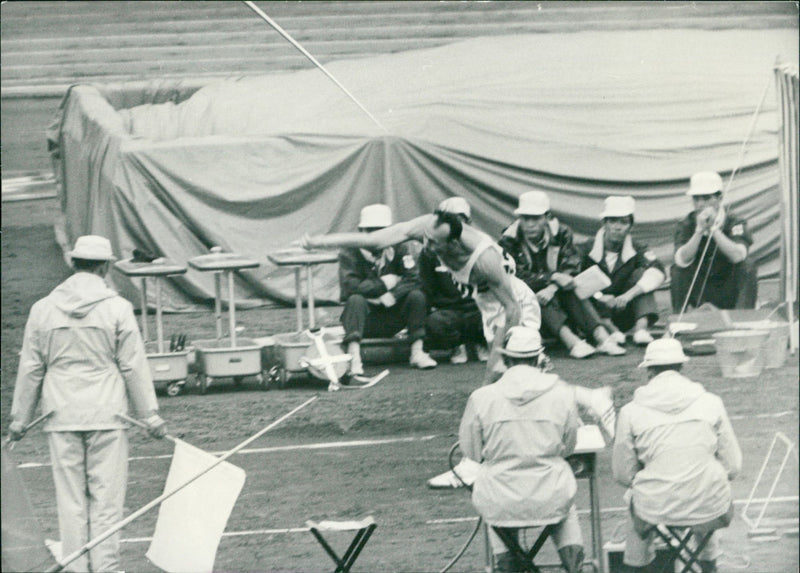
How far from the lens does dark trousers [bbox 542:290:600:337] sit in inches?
278

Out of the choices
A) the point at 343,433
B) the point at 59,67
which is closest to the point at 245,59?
the point at 59,67

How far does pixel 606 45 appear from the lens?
6922 mm

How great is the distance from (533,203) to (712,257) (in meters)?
0.96

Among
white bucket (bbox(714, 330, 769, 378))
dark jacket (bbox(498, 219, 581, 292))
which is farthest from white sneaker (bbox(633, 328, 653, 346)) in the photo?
dark jacket (bbox(498, 219, 581, 292))

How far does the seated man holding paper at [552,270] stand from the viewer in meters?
7.05

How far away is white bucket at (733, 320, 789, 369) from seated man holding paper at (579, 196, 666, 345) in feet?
1.67

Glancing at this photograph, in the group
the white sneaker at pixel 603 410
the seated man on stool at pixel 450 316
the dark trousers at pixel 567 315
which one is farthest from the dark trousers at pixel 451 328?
the white sneaker at pixel 603 410

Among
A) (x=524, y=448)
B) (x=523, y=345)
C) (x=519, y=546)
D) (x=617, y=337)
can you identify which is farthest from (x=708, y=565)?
(x=617, y=337)

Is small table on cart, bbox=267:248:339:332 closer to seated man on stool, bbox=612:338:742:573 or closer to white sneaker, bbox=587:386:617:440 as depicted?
white sneaker, bbox=587:386:617:440

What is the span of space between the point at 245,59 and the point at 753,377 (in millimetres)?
2958

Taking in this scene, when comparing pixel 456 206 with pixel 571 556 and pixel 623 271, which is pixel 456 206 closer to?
pixel 623 271

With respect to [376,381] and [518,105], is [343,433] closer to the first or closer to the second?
[376,381]

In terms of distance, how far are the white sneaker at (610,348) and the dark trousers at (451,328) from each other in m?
0.63

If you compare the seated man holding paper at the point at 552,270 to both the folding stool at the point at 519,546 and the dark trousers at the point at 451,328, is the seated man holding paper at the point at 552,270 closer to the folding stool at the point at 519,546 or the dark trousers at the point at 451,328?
the dark trousers at the point at 451,328
